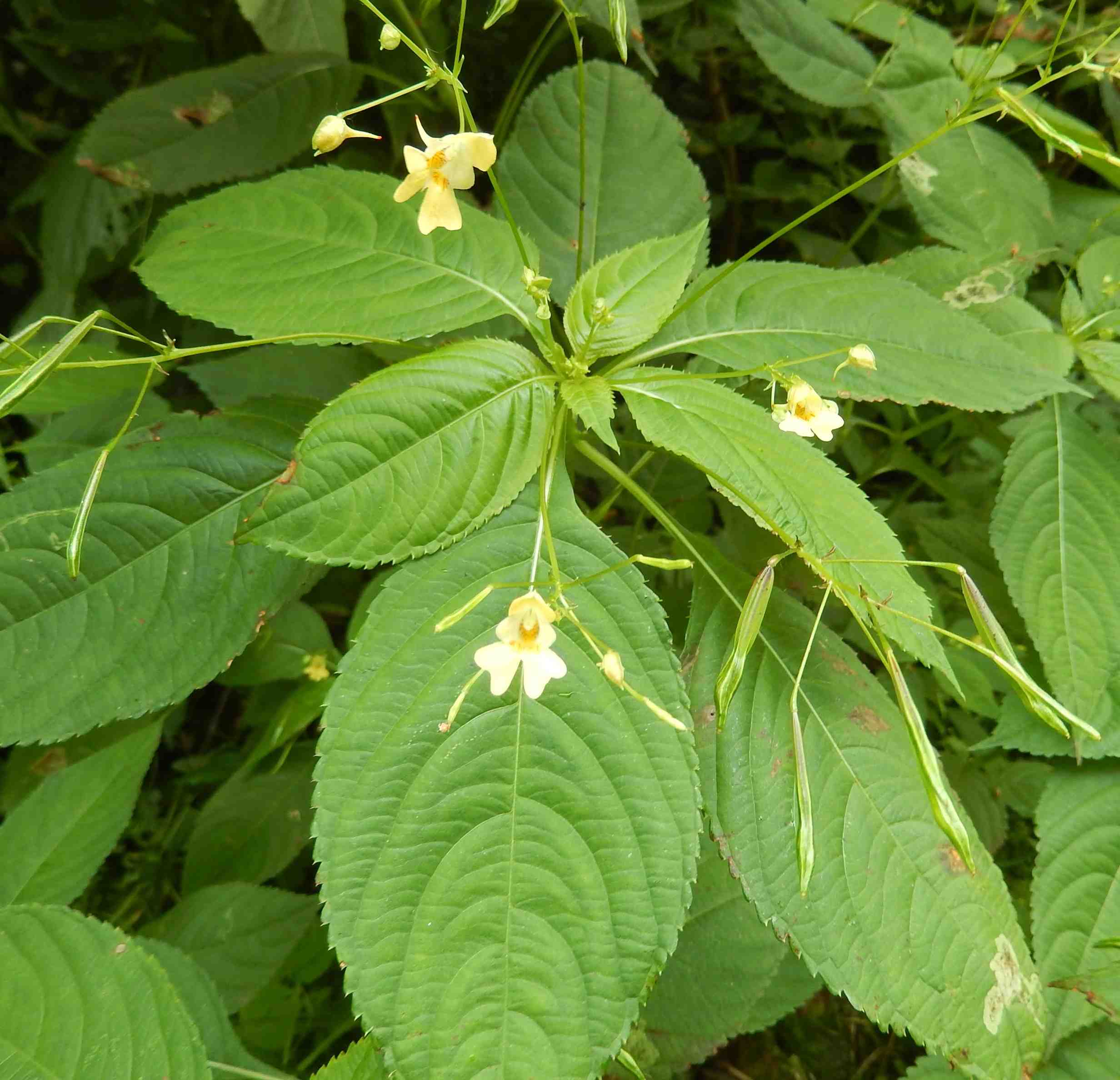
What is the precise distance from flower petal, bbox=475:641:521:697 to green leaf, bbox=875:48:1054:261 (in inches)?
49.2

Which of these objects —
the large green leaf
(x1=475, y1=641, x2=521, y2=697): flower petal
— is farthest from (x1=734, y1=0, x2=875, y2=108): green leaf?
(x1=475, y1=641, x2=521, y2=697): flower petal

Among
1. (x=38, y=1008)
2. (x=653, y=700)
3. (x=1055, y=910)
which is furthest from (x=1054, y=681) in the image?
(x=38, y=1008)

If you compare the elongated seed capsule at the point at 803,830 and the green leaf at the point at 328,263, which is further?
the green leaf at the point at 328,263

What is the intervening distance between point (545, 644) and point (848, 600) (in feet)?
1.15

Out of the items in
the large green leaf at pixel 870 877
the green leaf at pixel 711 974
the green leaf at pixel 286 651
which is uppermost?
the large green leaf at pixel 870 877

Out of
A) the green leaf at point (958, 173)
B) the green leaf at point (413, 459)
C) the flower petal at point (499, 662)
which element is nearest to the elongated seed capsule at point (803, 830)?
the flower petal at point (499, 662)

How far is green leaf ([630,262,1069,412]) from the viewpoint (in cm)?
120

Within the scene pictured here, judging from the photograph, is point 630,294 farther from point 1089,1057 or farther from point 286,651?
point 1089,1057

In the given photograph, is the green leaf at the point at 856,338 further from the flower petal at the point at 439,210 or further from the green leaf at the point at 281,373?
the green leaf at the point at 281,373

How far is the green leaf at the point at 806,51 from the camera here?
166cm

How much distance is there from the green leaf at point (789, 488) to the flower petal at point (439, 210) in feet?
0.95

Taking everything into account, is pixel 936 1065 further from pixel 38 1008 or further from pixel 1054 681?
pixel 38 1008

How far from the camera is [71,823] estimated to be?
1.32m

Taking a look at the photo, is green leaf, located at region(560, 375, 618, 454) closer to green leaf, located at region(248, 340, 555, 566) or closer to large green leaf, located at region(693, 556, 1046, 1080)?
green leaf, located at region(248, 340, 555, 566)
